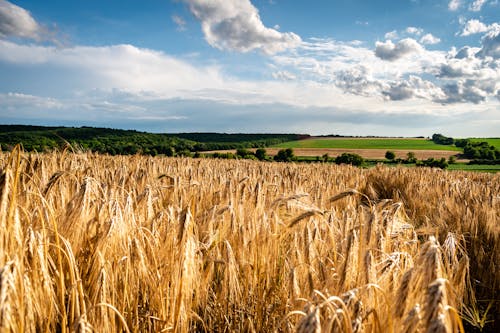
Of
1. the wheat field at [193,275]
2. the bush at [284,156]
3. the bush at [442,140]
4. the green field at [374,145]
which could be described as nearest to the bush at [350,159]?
the bush at [284,156]

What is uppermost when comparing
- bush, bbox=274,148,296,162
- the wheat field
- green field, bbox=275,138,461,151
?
green field, bbox=275,138,461,151

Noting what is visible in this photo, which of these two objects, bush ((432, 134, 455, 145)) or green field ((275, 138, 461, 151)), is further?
bush ((432, 134, 455, 145))

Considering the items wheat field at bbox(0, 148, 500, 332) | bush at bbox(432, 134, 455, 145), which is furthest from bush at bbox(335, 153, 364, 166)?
bush at bbox(432, 134, 455, 145)

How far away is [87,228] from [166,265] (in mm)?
567

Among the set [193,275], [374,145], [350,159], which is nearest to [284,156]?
[350,159]

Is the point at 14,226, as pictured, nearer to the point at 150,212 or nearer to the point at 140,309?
the point at 140,309

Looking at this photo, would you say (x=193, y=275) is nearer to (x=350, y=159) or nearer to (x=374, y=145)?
(x=350, y=159)

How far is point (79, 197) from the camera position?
1.58 m

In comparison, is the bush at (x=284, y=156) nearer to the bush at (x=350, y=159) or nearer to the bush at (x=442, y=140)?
the bush at (x=350, y=159)

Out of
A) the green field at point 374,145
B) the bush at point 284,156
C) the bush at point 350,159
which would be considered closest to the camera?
the bush at point 350,159

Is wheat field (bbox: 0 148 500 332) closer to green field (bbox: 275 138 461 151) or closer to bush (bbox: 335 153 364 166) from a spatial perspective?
bush (bbox: 335 153 364 166)

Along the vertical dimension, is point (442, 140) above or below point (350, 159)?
above

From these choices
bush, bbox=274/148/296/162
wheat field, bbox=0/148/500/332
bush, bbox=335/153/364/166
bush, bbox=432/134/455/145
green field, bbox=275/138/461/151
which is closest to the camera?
wheat field, bbox=0/148/500/332

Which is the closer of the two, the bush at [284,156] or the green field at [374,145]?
the bush at [284,156]
